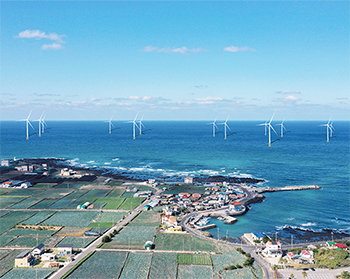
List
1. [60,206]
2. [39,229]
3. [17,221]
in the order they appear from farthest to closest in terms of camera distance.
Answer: [60,206]
[17,221]
[39,229]

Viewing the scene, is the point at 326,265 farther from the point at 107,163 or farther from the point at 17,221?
the point at 107,163

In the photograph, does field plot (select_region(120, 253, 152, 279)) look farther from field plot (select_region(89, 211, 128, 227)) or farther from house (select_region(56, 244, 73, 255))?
field plot (select_region(89, 211, 128, 227))

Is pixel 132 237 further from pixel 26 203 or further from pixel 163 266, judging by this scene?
pixel 26 203

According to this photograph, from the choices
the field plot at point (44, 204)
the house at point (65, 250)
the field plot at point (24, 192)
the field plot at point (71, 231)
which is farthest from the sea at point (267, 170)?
the field plot at point (44, 204)

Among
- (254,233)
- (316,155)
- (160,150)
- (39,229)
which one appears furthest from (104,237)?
(316,155)

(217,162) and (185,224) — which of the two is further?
(217,162)

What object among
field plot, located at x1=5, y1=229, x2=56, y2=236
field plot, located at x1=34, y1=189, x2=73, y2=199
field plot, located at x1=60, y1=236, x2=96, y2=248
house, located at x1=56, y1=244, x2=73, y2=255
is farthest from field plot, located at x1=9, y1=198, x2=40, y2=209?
house, located at x1=56, y1=244, x2=73, y2=255
